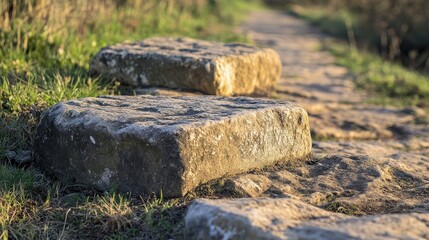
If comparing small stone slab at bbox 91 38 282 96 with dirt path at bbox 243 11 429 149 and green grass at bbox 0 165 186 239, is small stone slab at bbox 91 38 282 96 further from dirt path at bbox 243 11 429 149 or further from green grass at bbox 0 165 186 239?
green grass at bbox 0 165 186 239

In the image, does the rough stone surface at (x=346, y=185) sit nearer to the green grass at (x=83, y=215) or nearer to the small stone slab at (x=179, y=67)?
the green grass at (x=83, y=215)

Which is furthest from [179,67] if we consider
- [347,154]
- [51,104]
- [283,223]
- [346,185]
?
[283,223]

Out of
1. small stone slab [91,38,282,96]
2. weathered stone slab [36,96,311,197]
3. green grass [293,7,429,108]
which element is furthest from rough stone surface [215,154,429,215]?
green grass [293,7,429,108]

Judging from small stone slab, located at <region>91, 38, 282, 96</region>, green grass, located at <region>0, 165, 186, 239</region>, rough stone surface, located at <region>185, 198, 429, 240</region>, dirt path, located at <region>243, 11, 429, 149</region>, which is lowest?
green grass, located at <region>0, 165, 186, 239</region>

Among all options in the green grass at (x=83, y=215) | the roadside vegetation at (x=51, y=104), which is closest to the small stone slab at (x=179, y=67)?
the roadside vegetation at (x=51, y=104)

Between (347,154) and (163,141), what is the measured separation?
3.98 ft

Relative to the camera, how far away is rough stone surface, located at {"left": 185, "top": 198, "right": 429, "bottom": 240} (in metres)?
1.79

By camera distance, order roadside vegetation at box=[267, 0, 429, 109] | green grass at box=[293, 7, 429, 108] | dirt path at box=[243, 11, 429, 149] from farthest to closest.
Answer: roadside vegetation at box=[267, 0, 429, 109]
green grass at box=[293, 7, 429, 108]
dirt path at box=[243, 11, 429, 149]

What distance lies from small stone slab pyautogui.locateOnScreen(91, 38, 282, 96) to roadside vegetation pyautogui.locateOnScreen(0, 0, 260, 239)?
0.14 meters

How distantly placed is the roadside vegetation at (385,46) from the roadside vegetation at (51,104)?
2.68 metres

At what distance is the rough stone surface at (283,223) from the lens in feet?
5.89

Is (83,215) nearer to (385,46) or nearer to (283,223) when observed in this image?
(283,223)

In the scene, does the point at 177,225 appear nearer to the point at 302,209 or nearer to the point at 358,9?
the point at 302,209

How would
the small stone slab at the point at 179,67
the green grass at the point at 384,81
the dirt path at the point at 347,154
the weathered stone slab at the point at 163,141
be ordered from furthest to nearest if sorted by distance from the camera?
the green grass at the point at 384,81
the small stone slab at the point at 179,67
the dirt path at the point at 347,154
the weathered stone slab at the point at 163,141
